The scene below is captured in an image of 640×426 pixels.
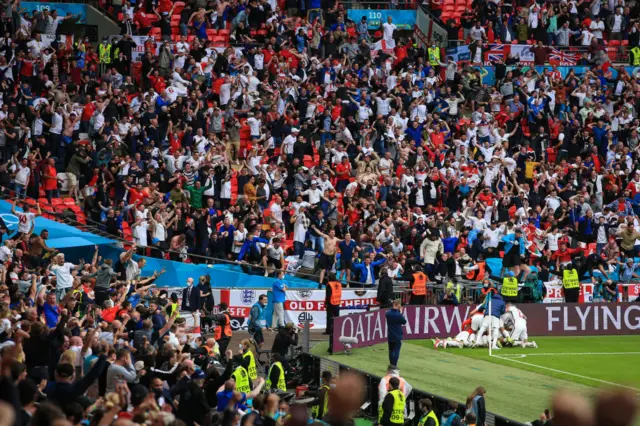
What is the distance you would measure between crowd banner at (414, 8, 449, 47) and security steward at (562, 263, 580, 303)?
1636cm

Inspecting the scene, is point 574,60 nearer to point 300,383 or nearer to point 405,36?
point 405,36

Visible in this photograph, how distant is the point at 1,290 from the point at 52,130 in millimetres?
15507

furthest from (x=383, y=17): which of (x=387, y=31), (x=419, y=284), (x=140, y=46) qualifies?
(x=419, y=284)

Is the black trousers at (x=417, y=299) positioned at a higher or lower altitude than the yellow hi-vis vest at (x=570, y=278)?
lower

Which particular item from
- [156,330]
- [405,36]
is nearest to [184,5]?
[405,36]

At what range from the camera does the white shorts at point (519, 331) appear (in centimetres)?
2814

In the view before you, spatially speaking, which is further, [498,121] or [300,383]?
[498,121]

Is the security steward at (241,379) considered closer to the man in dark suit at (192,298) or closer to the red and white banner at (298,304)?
the man in dark suit at (192,298)

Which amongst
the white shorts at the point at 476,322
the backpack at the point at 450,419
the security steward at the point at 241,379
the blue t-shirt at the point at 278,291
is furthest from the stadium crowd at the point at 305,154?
the backpack at the point at 450,419

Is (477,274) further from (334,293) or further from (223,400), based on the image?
(223,400)

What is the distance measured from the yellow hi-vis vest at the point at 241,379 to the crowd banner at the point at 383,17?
28.8 meters

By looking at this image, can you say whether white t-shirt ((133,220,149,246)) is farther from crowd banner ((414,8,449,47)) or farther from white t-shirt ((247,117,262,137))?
crowd banner ((414,8,449,47))

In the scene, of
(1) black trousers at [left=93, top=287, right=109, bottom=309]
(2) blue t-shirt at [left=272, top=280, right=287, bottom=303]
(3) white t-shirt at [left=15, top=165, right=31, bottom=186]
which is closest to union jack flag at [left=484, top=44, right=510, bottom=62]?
(2) blue t-shirt at [left=272, top=280, right=287, bottom=303]

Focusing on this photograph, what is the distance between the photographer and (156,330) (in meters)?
19.9
